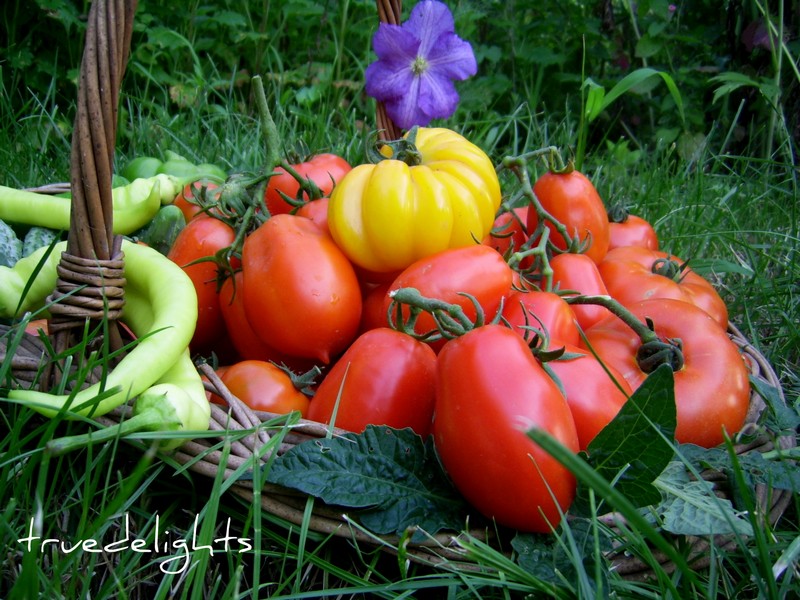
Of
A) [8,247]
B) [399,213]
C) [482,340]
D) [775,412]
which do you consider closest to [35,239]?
[8,247]

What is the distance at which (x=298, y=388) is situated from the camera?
113cm

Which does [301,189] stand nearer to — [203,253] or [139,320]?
[203,253]

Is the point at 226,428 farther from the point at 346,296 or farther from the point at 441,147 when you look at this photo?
the point at 441,147

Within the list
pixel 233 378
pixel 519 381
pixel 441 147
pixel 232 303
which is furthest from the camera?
pixel 441 147

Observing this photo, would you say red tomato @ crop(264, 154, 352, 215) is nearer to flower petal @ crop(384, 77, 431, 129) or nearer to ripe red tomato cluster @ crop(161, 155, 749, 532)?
ripe red tomato cluster @ crop(161, 155, 749, 532)

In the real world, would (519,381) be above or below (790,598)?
above

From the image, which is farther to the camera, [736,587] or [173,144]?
[173,144]

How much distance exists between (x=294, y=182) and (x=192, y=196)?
209mm

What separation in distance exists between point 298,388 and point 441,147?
0.51 meters

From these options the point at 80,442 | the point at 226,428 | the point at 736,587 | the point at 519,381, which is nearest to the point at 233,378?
the point at 226,428

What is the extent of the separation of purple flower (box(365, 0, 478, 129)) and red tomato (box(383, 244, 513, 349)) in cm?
55

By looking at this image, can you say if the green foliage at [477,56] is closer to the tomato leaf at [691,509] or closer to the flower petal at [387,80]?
the flower petal at [387,80]

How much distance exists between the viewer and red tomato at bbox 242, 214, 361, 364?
3.64 ft

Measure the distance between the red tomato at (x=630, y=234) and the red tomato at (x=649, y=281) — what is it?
0.09 meters
